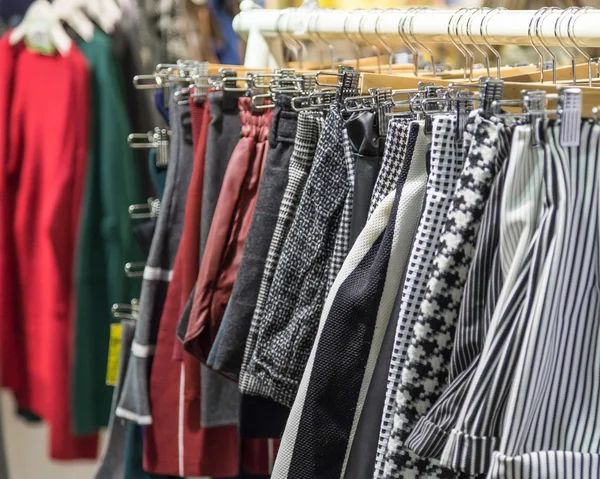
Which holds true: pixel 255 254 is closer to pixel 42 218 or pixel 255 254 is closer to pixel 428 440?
pixel 428 440

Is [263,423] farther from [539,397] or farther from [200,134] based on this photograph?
[539,397]

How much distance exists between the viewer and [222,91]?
120 cm

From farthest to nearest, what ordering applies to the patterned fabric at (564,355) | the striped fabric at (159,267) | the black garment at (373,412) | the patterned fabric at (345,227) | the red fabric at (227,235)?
the striped fabric at (159,267) < the red fabric at (227,235) < the patterned fabric at (345,227) < the black garment at (373,412) < the patterned fabric at (564,355)

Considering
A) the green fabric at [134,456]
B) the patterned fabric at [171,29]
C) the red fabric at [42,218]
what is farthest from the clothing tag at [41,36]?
the green fabric at [134,456]

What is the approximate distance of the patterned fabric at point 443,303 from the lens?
722mm

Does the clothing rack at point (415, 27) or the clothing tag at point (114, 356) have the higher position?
the clothing rack at point (415, 27)

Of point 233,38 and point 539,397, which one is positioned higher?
point 233,38

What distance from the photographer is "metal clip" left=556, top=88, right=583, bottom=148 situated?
68 centimetres

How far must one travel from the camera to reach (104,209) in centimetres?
175

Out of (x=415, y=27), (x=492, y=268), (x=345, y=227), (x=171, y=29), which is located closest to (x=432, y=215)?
(x=492, y=268)

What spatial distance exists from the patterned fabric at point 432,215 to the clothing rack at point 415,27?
238mm

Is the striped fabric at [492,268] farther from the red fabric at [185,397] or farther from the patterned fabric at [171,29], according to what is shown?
the patterned fabric at [171,29]

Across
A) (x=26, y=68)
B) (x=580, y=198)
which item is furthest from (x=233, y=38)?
(x=580, y=198)

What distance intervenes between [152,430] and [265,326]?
17.2 inches
